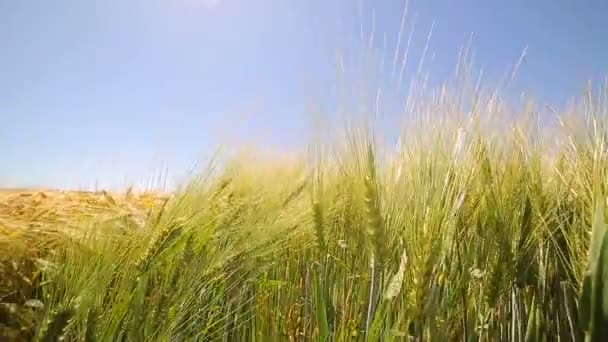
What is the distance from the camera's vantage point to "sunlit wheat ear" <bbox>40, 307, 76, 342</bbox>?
730 mm

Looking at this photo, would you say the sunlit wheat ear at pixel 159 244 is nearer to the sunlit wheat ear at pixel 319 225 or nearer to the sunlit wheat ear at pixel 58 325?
the sunlit wheat ear at pixel 58 325

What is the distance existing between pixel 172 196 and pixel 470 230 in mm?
743

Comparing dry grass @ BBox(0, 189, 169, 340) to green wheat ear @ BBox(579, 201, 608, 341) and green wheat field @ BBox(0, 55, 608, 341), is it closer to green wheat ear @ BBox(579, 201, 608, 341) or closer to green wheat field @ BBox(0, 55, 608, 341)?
green wheat field @ BBox(0, 55, 608, 341)

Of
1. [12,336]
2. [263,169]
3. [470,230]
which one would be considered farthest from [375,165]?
[263,169]

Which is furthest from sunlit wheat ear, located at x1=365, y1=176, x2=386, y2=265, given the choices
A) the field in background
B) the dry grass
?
the dry grass

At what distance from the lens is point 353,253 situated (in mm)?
1379

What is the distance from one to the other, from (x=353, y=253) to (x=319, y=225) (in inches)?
4.5

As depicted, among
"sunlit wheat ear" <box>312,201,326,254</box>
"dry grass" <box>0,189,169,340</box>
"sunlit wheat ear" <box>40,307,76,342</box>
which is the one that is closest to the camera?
"sunlit wheat ear" <box>40,307,76,342</box>

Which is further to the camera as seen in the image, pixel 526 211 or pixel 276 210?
pixel 276 210

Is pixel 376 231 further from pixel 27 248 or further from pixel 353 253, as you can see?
pixel 27 248

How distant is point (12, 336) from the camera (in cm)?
116

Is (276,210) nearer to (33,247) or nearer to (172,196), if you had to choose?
(172,196)

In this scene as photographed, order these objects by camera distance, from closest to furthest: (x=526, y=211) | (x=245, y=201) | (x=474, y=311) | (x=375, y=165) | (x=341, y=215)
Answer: (x=375, y=165) → (x=474, y=311) → (x=526, y=211) → (x=245, y=201) → (x=341, y=215)

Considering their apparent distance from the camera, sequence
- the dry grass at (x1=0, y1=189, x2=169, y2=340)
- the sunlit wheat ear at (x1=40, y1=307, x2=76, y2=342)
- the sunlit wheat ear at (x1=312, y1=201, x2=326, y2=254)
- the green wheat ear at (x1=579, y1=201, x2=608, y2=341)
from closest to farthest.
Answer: the sunlit wheat ear at (x1=40, y1=307, x2=76, y2=342) < the green wheat ear at (x1=579, y1=201, x2=608, y2=341) < the dry grass at (x1=0, y1=189, x2=169, y2=340) < the sunlit wheat ear at (x1=312, y1=201, x2=326, y2=254)
